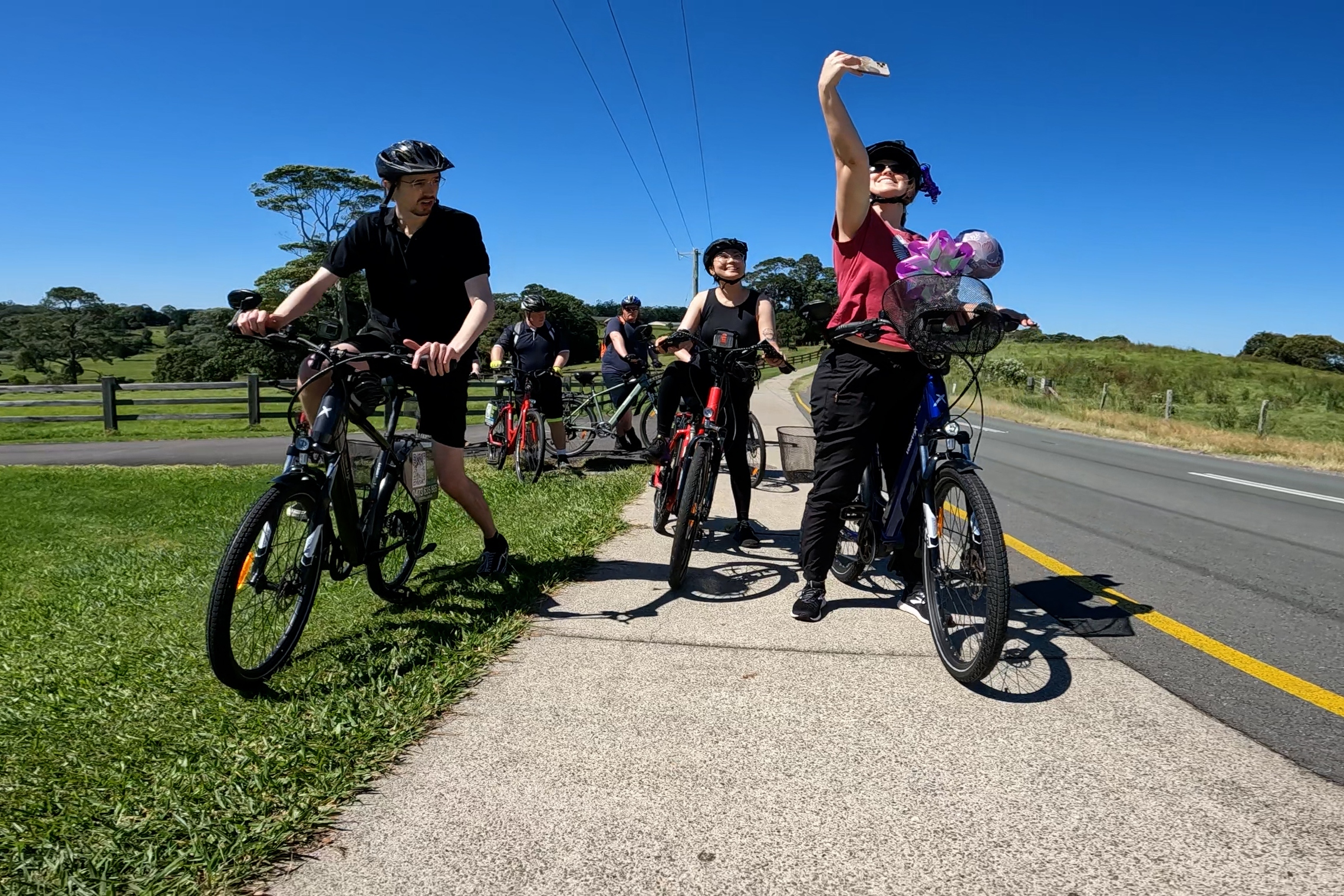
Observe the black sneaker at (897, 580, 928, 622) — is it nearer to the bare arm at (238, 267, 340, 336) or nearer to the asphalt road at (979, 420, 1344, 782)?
the asphalt road at (979, 420, 1344, 782)

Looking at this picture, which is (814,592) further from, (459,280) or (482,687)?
(459,280)

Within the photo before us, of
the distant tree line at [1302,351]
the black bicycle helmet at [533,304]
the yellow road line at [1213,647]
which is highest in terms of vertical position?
the distant tree line at [1302,351]

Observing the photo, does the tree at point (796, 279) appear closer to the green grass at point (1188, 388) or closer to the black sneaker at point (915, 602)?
the green grass at point (1188, 388)

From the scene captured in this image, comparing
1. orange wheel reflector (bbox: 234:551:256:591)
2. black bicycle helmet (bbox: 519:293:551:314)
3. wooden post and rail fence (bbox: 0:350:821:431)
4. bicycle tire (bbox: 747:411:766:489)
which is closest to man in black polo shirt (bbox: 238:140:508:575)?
orange wheel reflector (bbox: 234:551:256:591)

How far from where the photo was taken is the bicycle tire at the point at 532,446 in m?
8.02

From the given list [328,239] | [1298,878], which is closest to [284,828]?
[1298,878]

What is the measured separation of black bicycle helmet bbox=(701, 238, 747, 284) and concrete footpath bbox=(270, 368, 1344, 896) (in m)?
2.74

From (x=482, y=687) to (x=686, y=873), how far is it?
48.9 inches

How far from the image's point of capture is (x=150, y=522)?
239 inches

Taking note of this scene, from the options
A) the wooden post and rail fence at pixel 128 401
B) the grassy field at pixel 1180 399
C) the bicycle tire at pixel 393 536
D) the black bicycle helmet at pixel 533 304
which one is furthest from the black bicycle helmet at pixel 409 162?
the wooden post and rail fence at pixel 128 401

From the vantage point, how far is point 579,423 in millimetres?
9992

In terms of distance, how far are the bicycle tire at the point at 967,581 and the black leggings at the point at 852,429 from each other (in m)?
0.35

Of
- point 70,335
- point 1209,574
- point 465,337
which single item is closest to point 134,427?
point 465,337

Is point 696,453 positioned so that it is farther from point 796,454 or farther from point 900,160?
point 796,454
